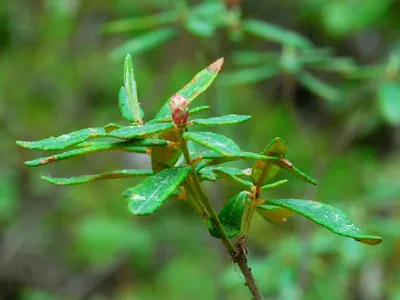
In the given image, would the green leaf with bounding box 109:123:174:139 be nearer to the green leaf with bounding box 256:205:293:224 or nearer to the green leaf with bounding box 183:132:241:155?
the green leaf with bounding box 183:132:241:155

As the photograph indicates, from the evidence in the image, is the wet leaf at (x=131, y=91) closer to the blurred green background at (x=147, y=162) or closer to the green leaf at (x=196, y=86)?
the green leaf at (x=196, y=86)

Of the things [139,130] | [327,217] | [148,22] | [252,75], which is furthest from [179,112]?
[252,75]

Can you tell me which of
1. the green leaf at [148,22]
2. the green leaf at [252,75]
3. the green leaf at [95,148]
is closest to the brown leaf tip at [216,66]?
the green leaf at [95,148]

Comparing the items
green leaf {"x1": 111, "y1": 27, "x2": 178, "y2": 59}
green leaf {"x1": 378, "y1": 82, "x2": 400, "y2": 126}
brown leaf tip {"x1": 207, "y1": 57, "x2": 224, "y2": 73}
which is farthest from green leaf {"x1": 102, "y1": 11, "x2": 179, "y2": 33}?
brown leaf tip {"x1": 207, "y1": 57, "x2": 224, "y2": 73}

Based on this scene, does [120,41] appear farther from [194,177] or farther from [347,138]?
[194,177]

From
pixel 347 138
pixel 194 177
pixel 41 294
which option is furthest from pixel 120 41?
pixel 194 177

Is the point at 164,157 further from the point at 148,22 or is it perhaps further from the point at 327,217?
the point at 148,22

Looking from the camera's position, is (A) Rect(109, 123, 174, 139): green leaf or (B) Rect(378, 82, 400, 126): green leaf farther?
(B) Rect(378, 82, 400, 126): green leaf
